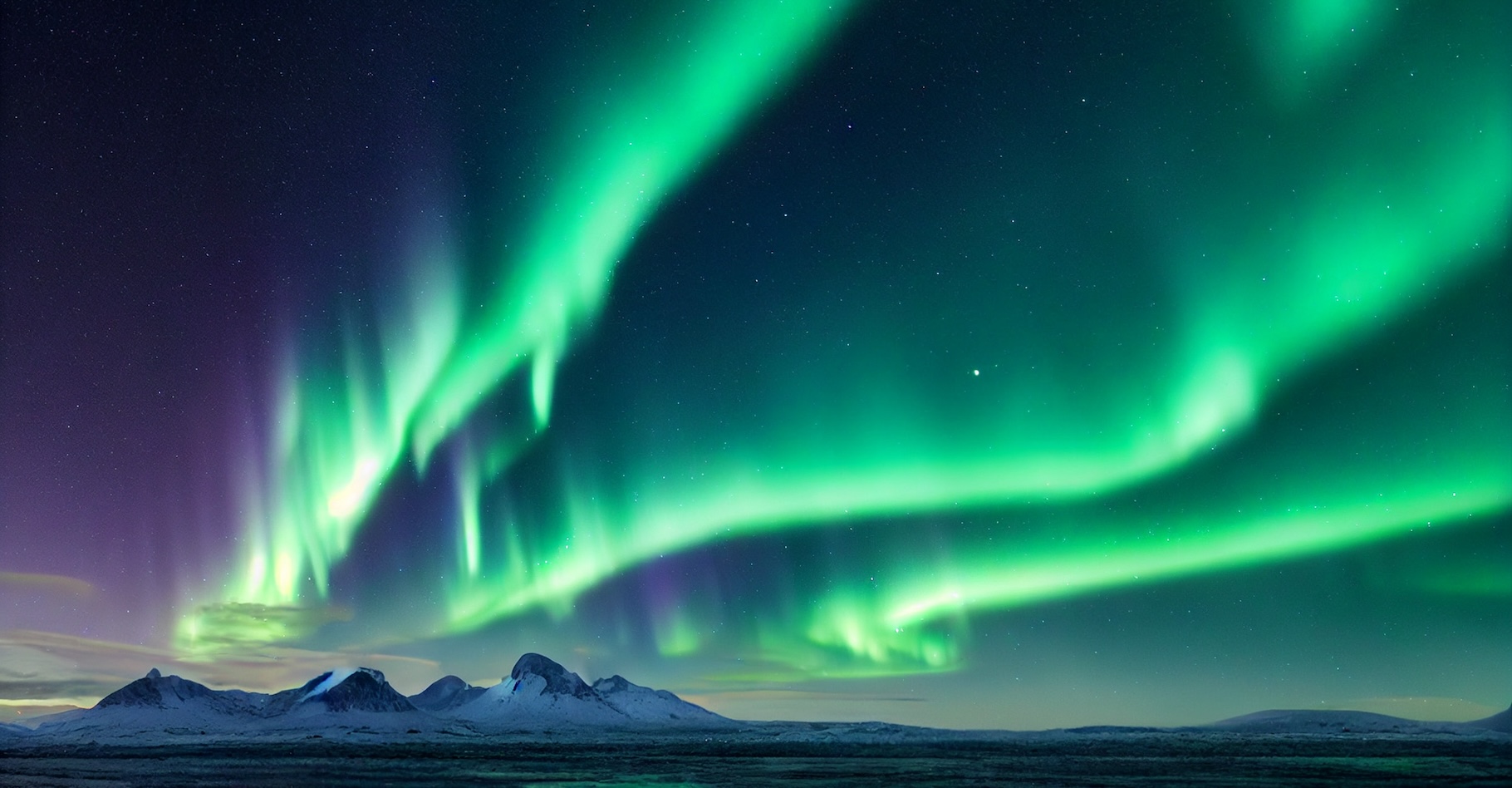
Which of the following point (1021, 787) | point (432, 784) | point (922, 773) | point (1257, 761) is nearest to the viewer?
point (1021, 787)

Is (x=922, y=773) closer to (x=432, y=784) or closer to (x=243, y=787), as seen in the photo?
(x=432, y=784)

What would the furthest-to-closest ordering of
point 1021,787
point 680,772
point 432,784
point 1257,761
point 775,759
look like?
1. point 775,759
2. point 1257,761
3. point 680,772
4. point 432,784
5. point 1021,787

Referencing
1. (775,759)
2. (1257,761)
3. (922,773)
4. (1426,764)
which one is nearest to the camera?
(922,773)

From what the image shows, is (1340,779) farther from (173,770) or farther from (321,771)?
(173,770)

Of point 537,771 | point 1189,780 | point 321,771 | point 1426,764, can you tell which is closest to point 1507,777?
point 1189,780

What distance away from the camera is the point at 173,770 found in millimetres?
87062

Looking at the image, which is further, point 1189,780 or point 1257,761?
point 1257,761

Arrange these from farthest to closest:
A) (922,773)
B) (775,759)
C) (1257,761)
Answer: (775,759) → (1257,761) → (922,773)

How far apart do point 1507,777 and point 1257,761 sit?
40.5 m

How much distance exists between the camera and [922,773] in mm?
77375

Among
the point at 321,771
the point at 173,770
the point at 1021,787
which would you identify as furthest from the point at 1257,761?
the point at 173,770

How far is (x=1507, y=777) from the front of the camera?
66.9m

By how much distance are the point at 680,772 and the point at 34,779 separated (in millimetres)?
46061

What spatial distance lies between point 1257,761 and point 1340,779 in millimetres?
39880
